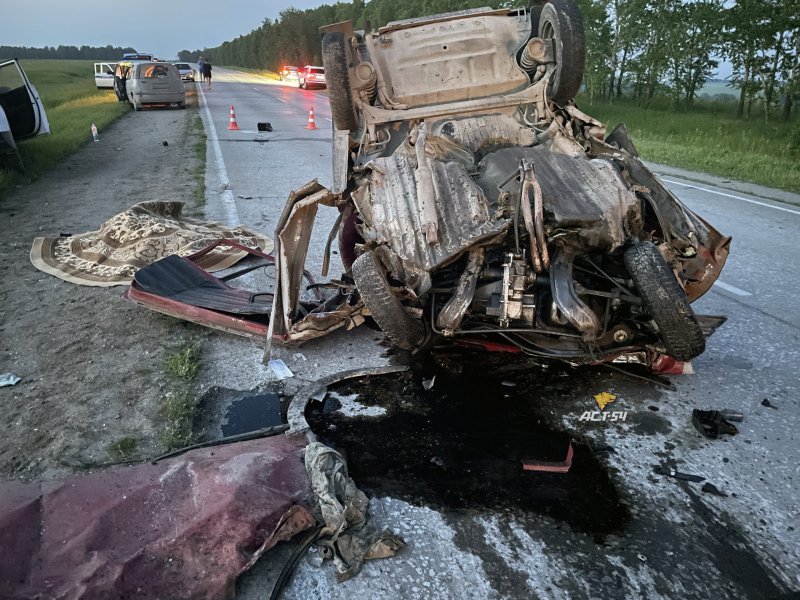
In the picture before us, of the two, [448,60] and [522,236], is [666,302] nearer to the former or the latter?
[522,236]

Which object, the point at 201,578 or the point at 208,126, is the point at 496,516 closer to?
the point at 201,578

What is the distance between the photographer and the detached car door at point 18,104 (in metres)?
10.1

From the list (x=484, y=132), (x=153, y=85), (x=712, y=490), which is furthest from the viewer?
(x=153, y=85)

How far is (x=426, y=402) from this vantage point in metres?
3.77

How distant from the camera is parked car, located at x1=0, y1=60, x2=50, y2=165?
10055mm

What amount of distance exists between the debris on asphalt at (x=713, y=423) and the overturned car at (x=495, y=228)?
0.41 metres

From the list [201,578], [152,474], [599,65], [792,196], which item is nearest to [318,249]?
[152,474]

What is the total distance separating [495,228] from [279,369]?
1.76 meters

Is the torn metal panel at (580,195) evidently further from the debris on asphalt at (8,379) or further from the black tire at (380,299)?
the debris on asphalt at (8,379)

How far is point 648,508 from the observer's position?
2.88 meters

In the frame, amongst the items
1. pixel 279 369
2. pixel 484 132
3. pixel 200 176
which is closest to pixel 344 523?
pixel 279 369

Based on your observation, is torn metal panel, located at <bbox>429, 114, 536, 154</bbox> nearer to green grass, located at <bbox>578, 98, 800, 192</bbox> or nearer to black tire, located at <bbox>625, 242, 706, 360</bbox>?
black tire, located at <bbox>625, 242, 706, 360</bbox>

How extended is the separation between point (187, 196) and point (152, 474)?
6.91 meters

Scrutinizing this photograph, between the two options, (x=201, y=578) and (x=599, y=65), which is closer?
(x=201, y=578)
